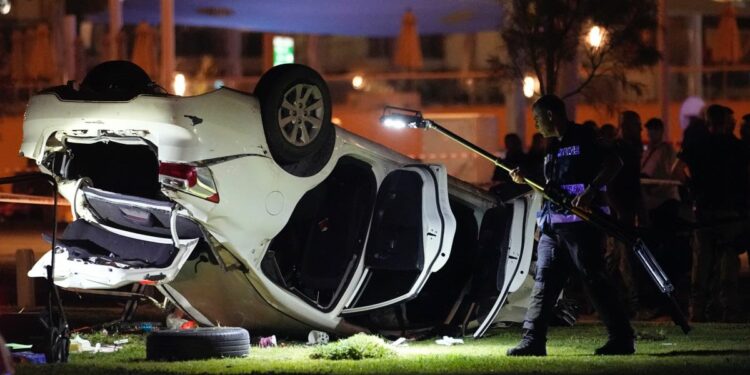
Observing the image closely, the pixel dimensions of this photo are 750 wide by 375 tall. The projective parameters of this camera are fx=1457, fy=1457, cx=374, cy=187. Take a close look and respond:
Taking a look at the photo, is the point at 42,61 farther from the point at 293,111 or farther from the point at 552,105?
the point at 552,105

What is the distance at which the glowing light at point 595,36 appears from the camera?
17906mm

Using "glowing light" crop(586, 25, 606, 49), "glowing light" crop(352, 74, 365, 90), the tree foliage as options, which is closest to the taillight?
the tree foliage

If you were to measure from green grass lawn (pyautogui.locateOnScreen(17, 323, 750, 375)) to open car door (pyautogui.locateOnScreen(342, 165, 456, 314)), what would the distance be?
53cm

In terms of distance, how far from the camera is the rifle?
9156mm

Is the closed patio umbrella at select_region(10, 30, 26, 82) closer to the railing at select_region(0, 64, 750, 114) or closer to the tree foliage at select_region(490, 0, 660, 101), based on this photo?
the railing at select_region(0, 64, 750, 114)

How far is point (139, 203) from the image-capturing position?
8961 millimetres

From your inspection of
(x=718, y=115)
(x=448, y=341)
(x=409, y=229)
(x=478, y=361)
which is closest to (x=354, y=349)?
(x=478, y=361)

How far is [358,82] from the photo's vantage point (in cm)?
3241

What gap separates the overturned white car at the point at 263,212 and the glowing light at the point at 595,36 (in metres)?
7.48

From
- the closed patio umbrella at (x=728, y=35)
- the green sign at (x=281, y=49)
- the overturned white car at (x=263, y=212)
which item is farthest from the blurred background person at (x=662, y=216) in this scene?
the closed patio umbrella at (x=728, y=35)

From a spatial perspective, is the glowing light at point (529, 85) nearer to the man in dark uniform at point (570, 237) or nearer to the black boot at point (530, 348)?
the man in dark uniform at point (570, 237)

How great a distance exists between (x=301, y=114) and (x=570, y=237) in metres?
1.87

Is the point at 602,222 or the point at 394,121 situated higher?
the point at 394,121

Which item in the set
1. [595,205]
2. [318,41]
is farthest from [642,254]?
[318,41]
